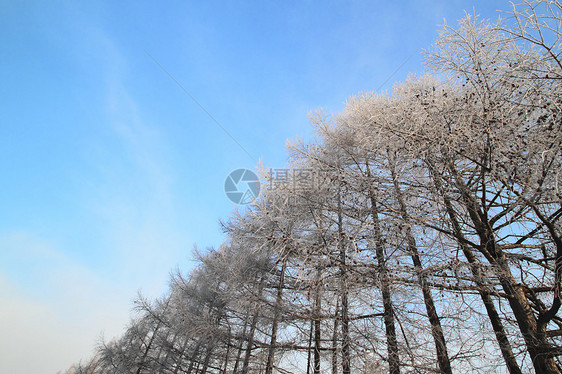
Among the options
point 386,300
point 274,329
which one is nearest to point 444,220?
point 386,300

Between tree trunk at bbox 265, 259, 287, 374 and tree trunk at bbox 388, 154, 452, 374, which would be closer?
tree trunk at bbox 388, 154, 452, 374

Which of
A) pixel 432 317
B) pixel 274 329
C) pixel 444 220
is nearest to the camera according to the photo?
pixel 444 220

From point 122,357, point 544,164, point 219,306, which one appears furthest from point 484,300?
point 122,357

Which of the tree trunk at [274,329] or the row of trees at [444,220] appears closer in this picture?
the row of trees at [444,220]

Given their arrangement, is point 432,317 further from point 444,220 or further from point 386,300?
point 444,220

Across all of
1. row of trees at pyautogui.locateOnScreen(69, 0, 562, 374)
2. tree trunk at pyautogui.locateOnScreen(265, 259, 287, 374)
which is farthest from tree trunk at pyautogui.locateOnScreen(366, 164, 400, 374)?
tree trunk at pyautogui.locateOnScreen(265, 259, 287, 374)

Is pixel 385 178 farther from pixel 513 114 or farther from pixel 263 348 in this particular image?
pixel 263 348

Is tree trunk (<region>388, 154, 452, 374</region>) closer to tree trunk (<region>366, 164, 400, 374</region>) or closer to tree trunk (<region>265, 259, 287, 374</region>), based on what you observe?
tree trunk (<region>366, 164, 400, 374</region>)

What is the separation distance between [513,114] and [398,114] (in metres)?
1.07

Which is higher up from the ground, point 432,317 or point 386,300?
point 386,300

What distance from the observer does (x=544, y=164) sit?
2367mm

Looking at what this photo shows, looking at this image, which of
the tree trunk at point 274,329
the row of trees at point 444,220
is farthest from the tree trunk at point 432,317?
the tree trunk at point 274,329

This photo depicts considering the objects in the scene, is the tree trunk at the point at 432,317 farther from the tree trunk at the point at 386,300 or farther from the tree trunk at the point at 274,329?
the tree trunk at the point at 274,329

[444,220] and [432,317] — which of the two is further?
[432,317]
